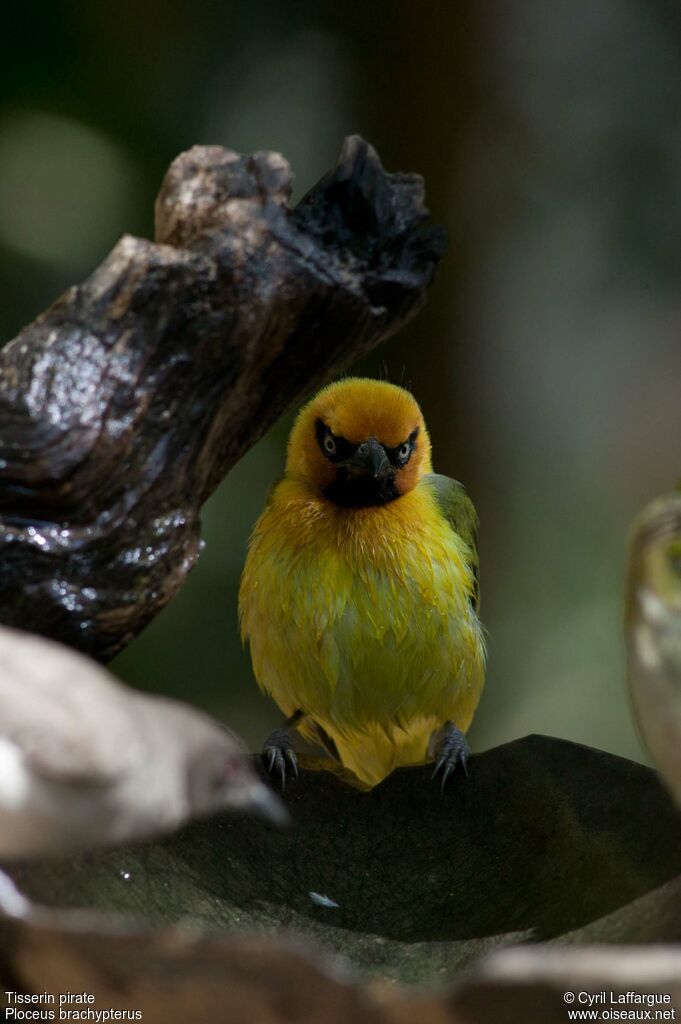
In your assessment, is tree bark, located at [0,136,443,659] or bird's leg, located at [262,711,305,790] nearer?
tree bark, located at [0,136,443,659]

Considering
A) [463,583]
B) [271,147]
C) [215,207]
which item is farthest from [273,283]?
[271,147]

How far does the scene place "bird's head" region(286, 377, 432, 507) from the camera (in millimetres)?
3039

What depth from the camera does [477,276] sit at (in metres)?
5.06

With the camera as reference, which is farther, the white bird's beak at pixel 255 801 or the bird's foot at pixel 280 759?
the bird's foot at pixel 280 759

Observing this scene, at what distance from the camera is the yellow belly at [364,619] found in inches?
112

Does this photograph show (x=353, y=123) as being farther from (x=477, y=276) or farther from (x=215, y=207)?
(x=215, y=207)

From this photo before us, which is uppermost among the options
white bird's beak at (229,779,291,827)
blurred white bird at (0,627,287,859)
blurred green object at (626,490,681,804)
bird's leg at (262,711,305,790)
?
blurred green object at (626,490,681,804)

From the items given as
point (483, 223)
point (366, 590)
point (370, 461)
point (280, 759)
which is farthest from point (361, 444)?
point (483, 223)

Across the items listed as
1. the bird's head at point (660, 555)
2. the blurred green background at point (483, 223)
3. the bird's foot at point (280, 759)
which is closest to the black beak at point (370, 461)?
the bird's foot at point (280, 759)

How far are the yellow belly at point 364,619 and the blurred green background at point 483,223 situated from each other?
191 cm

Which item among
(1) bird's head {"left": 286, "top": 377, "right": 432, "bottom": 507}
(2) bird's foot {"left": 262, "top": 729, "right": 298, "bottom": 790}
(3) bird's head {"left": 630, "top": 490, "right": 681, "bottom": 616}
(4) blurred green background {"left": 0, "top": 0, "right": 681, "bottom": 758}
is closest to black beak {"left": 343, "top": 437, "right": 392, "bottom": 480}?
(1) bird's head {"left": 286, "top": 377, "right": 432, "bottom": 507}

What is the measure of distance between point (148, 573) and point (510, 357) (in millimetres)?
3524

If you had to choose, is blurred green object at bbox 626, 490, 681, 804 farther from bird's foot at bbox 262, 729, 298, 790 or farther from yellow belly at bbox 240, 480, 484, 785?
yellow belly at bbox 240, 480, 484, 785

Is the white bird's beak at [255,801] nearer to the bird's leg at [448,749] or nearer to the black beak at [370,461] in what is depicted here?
the bird's leg at [448,749]
